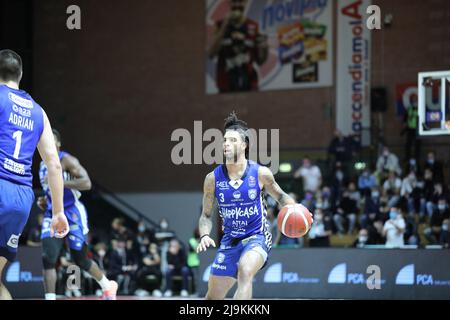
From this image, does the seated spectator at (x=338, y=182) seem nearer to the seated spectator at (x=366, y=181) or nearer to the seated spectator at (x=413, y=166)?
the seated spectator at (x=366, y=181)

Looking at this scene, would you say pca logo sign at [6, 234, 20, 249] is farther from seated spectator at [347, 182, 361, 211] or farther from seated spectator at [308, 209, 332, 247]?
seated spectator at [347, 182, 361, 211]

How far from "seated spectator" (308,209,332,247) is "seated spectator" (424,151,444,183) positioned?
3166 millimetres

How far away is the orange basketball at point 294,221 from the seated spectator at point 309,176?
39.8ft

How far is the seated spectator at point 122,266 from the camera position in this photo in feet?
56.1

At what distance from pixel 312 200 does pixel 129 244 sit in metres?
4.46

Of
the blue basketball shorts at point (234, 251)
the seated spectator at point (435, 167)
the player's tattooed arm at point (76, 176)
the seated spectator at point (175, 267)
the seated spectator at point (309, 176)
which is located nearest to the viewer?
the blue basketball shorts at point (234, 251)

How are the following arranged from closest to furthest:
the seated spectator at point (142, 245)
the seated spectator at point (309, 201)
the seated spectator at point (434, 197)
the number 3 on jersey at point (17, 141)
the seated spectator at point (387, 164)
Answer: the number 3 on jersey at point (17, 141)
the seated spectator at point (434, 197)
the seated spectator at point (142, 245)
the seated spectator at point (309, 201)
the seated spectator at point (387, 164)

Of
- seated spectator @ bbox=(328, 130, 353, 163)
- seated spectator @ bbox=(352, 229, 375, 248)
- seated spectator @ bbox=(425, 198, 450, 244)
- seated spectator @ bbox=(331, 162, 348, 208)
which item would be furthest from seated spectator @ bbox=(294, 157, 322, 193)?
seated spectator @ bbox=(425, 198, 450, 244)

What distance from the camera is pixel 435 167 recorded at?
60.5 feet

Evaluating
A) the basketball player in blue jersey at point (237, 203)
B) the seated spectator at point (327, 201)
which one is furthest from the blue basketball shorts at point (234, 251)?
the seated spectator at point (327, 201)

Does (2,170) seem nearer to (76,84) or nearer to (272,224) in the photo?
(272,224)

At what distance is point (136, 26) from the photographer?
24016 millimetres

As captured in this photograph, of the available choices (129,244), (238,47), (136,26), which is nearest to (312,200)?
(129,244)

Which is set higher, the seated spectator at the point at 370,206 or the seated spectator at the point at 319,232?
the seated spectator at the point at 370,206
